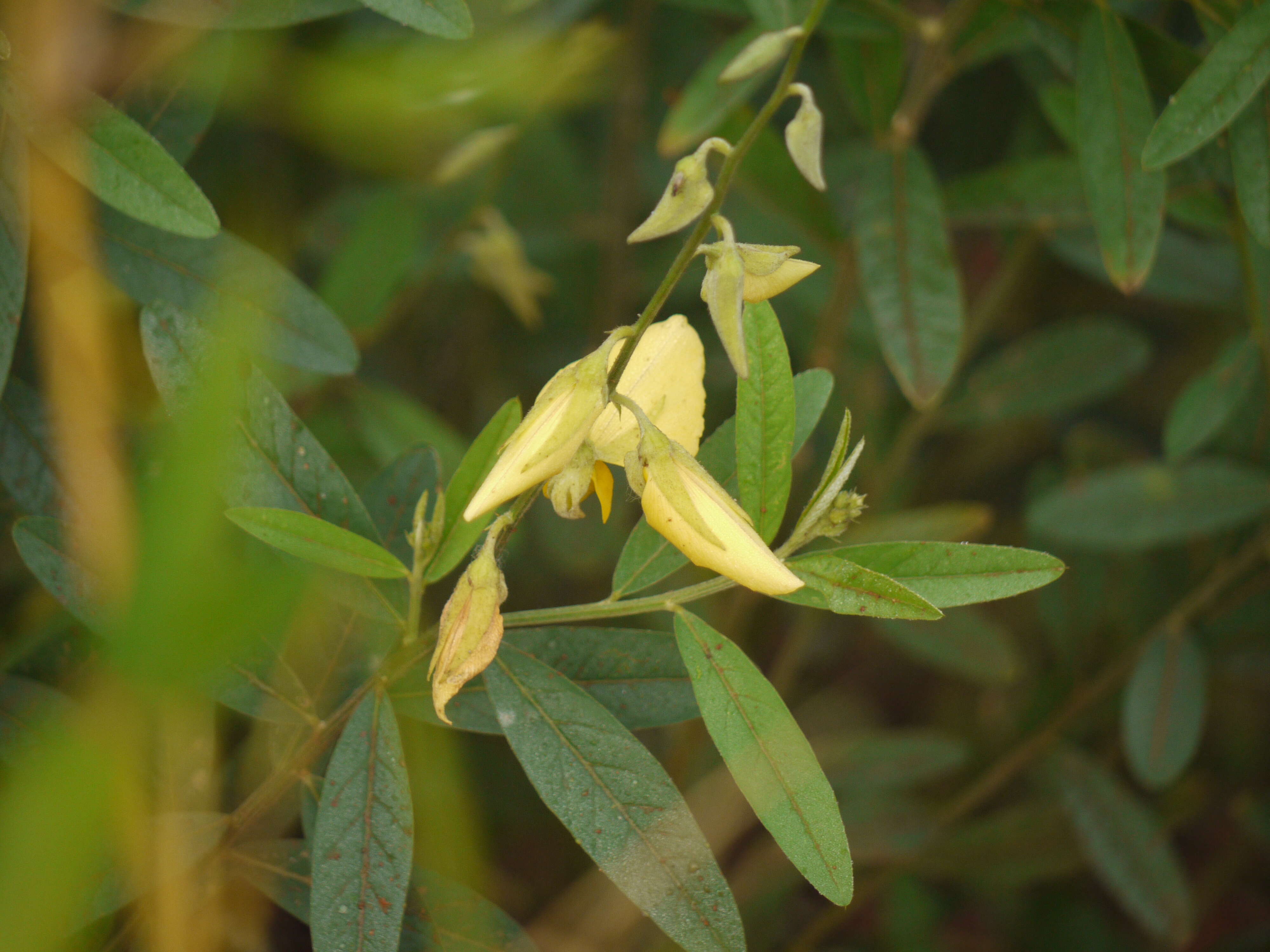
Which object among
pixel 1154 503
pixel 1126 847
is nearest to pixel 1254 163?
pixel 1154 503

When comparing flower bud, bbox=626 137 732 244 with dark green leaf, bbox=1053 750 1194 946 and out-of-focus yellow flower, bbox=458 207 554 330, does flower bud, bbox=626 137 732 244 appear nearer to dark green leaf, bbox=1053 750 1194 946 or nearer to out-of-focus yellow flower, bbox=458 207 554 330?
out-of-focus yellow flower, bbox=458 207 554 330

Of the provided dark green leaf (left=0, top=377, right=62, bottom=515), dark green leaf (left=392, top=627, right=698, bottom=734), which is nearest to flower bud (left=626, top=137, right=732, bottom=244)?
dark green leaf (left=392, top=627, right=698, bottom=734)

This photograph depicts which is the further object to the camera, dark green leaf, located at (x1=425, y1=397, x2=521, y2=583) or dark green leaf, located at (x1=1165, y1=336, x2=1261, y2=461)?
dark green leaf, located at (x1=1165, y1=336, x2=1261, y2=461)

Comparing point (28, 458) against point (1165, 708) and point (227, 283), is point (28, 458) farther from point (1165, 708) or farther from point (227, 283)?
point (1165, 708)

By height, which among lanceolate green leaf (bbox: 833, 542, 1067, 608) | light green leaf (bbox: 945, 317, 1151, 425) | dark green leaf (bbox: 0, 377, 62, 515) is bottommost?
light green leaf (bbox: 945, 317, 1151, 425)

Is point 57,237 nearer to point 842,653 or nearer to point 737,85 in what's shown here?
point 737,85

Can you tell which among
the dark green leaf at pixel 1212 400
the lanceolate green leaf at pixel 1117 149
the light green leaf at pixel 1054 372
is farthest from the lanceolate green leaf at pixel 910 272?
the light green leaf at pixel 1054 372
